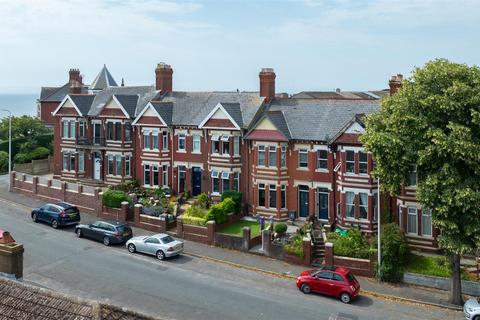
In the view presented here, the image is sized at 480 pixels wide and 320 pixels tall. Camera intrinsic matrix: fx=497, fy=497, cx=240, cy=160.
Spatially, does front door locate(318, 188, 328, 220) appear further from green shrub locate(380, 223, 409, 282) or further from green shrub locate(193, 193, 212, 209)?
green shrub locate(193, 193, 212, 209)

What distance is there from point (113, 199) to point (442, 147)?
→ 87.3 feet

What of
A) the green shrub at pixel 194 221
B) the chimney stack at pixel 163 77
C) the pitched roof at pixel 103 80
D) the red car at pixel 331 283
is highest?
the pitched roof at pixel 103 80

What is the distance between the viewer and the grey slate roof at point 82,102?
2012 inches

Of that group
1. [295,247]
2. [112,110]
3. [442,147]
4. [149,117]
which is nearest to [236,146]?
[149,117]

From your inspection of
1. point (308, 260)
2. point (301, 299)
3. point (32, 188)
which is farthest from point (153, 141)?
point (301, 299)

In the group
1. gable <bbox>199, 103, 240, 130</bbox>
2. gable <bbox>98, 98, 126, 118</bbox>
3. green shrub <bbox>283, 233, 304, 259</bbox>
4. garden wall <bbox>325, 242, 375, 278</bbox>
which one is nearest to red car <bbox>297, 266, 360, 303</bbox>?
garden wall <bbox>325, 242, 375, 278</bbox>

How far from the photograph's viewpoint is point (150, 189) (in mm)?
47062

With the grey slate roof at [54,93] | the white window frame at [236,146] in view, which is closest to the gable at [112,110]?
the white window frame at [236,146]

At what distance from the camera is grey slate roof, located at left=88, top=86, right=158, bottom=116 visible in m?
50.2

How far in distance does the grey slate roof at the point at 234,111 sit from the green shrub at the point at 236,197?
5656mm

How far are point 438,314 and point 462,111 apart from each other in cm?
1063

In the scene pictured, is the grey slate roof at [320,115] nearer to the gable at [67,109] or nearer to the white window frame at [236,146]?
the white window frame at [236,146]

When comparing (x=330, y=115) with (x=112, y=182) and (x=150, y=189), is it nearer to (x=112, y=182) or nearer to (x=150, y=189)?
(x=150, y=189)

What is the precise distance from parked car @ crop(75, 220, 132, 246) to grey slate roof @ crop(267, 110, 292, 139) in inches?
552
